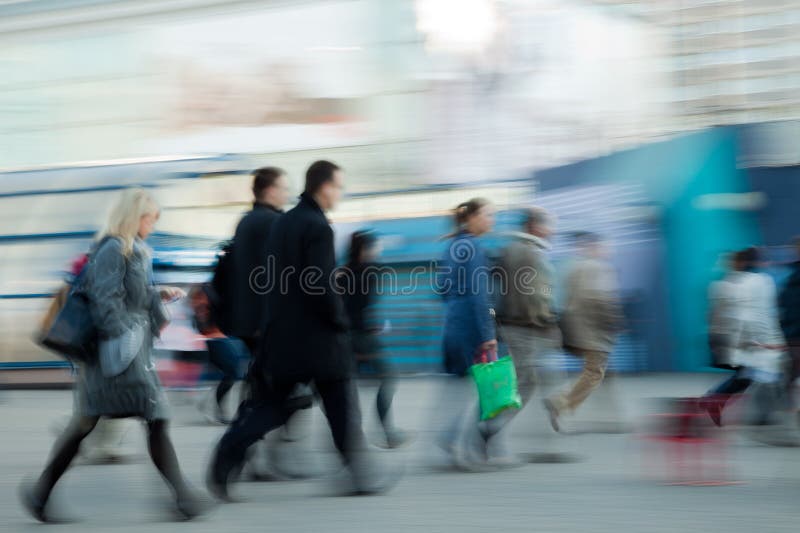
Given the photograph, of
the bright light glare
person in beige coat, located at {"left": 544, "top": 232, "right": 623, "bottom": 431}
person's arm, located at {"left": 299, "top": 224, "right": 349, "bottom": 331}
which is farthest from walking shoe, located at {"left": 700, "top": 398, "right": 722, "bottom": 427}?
the bright light glare

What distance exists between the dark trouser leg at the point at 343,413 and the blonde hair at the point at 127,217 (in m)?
1.26

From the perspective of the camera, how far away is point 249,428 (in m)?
6.66

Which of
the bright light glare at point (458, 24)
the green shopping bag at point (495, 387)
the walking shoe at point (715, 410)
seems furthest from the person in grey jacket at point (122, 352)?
the bright light glare at point (458, 24)

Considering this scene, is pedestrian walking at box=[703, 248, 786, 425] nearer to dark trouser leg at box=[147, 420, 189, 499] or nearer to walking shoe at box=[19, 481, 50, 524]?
dark trouser leg at box=[147, 420, 189, 499]

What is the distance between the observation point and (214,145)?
29453 mm

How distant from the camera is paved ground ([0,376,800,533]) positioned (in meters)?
6.22

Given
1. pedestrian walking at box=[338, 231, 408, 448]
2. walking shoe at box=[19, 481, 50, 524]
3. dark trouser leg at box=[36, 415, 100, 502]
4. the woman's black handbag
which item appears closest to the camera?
the woman's black handbag

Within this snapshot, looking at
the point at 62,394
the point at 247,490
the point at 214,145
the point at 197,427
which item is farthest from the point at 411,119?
the point at 247,490

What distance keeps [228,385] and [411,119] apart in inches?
732

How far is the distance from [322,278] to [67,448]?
1.47m

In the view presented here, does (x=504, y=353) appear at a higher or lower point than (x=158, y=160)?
lower

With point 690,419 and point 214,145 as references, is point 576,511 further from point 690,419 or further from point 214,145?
point 214,145

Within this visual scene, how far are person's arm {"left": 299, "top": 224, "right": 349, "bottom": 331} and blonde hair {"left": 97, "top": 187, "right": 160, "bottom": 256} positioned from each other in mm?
860

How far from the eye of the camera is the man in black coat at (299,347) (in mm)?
6637
